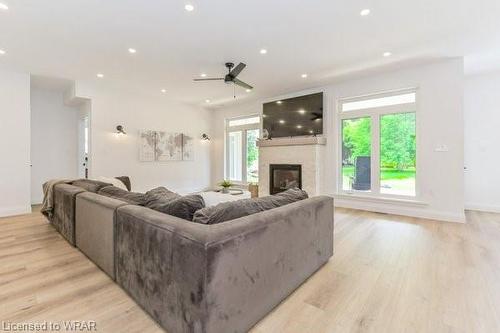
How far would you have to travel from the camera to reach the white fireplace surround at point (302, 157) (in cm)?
546

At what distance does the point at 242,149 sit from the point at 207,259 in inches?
253

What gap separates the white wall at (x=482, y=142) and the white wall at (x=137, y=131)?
674cm

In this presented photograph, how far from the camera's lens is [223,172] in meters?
7.87

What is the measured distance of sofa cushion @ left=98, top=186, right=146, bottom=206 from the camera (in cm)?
217

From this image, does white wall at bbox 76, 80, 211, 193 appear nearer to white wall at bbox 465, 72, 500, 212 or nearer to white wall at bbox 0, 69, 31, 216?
white wall at bbox 0, 69, 31, 216

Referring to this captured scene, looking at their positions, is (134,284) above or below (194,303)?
below

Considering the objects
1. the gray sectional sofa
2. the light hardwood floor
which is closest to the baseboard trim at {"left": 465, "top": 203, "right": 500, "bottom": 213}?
the light hardwood floor

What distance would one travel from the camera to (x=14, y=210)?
4.62m

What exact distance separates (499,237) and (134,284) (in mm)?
4578

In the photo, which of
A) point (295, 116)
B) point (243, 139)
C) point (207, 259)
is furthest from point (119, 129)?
point (207, 259)

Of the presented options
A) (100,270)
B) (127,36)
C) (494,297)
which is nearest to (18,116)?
(127,36)

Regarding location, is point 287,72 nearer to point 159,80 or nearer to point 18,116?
point 159,80

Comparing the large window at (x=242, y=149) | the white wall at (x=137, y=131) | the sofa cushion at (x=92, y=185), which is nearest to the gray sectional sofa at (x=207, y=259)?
the sofa cushion at (x=92, y=185)

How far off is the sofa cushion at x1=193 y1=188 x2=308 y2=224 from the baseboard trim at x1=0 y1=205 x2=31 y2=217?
511 cm
